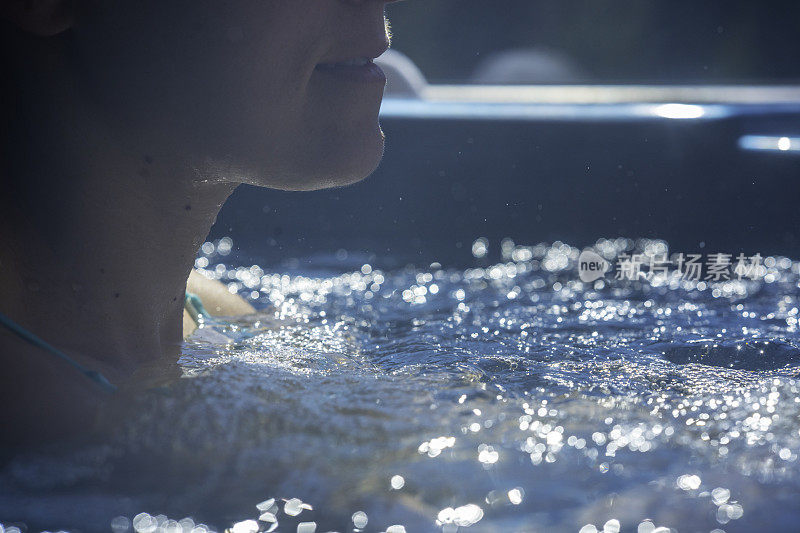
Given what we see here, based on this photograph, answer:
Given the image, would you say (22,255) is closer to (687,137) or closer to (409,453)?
(409,453)

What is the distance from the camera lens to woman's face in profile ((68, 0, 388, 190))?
3.76 ft

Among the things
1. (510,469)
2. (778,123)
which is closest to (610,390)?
(510,469)

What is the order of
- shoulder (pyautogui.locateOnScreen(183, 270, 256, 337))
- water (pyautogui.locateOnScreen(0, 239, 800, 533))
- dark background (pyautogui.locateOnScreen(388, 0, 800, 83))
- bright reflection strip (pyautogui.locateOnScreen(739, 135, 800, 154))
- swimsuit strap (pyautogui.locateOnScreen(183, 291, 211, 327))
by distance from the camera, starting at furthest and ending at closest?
dark background (pyautogui.locateOnScreen(388, 0, 800, 83))
bright reflection strip (pyautogui.locateOnScreen(739, 135, 800, 154))
shoulder (pyautogui.locateOnScreen(183, 270, 256, 337))
swimsuit strap (pyautogui.locateOnScreen(183, 291, 211, 327))
water (pyautogui.locateOnScreen(0, 239, 800, 533))

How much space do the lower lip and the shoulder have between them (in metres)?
0.99

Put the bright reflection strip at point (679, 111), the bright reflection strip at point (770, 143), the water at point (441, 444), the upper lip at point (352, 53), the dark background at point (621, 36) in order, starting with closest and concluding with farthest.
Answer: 1. the water at point (441, 444)
2. the upper lip at point (352, 53)
3. the bright reflection strip at point (770, 143)
4. the bright reflection strip at point (679, 111)
5. the dark background at point (621, 36)

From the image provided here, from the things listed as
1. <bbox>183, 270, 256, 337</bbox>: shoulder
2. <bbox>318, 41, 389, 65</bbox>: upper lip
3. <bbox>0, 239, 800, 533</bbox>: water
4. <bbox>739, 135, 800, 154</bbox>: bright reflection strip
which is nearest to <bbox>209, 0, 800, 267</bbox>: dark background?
<bbox>739, 135, 800, 154</bbox>: bright reflection strip

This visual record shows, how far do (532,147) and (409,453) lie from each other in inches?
113

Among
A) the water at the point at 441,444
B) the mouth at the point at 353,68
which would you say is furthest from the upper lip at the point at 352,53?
the water at the point at 441,444

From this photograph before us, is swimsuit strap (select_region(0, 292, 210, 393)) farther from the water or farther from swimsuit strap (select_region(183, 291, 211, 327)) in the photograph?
swimsuit strap (select_region(183, 291, 211, 327))

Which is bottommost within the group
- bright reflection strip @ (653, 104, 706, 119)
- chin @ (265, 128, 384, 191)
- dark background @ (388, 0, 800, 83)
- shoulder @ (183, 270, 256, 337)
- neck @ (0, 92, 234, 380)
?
neck @ (0, 92, 234, 380)

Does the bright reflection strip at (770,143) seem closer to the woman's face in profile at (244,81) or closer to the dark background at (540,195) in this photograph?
the dark background at (540,195)

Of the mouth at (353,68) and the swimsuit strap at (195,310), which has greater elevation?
the mouth at (353,68)

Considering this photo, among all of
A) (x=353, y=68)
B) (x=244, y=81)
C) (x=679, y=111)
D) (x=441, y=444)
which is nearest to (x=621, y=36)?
(x=679, y=111)

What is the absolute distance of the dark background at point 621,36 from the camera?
13031 mm
